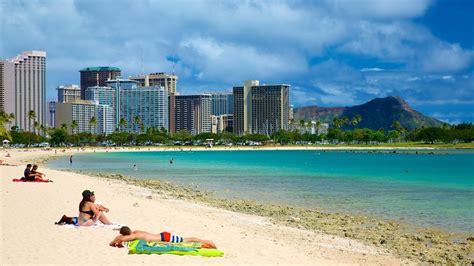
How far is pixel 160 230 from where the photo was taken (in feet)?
51.1

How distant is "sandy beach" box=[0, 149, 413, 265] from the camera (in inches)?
459

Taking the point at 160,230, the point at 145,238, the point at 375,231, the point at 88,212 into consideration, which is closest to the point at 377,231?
the point at 375,231

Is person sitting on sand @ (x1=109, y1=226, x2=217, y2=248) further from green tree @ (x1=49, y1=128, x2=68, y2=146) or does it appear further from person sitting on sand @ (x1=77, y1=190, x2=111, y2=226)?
green tree @ (x1=49, y1=128, x2=68, y2=146)

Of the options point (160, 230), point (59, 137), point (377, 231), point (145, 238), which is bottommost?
point (377, 231)

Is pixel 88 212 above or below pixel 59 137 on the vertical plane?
below

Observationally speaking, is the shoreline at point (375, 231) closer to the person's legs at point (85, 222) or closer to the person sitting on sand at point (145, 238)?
the person sitting on sand at point (145, 238)

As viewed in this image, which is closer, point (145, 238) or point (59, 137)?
point (145, 238)

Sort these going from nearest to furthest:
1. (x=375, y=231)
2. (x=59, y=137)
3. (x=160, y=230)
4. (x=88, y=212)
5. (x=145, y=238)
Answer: (x=145, y=238)
(x=88, y=212)
(x=160, y=230)
(x=375, y=231)
(x=59, y=137)

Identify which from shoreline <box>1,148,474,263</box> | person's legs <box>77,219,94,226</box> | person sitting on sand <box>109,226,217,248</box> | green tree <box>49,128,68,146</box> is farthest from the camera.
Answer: green tree <box>49,128,68,146</box>

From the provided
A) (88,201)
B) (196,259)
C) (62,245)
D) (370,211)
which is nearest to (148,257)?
(196,259)

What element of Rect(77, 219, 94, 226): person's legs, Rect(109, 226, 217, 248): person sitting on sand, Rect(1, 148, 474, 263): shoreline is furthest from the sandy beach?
Rect(1, 148, 474, 263): shoreline

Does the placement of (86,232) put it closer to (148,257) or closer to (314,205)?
(148,257)

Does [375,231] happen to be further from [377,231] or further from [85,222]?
[85,222]

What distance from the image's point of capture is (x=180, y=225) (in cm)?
1675
